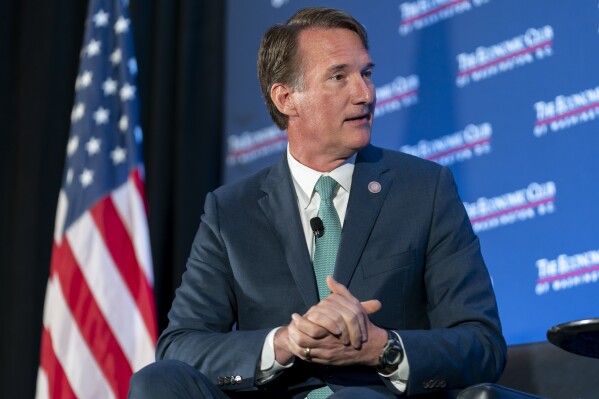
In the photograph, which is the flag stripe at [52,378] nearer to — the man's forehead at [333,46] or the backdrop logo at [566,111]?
the man's forehead at [333,46]

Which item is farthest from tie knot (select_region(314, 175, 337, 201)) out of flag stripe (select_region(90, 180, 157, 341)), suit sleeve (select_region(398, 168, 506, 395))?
flag stripe (select_region(90, 180, 157, 341))

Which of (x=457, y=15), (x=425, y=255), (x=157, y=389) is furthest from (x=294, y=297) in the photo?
(x=457, y=15)

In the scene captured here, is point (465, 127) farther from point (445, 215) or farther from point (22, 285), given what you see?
point (22, 285)

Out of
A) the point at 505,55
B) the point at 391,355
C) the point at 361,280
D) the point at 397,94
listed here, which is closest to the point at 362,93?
the point at 361,280

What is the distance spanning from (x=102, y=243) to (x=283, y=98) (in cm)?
118

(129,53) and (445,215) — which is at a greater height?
(129,53)

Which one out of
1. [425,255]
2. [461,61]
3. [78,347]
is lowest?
[78,347]

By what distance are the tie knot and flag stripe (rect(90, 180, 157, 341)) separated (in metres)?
1.21

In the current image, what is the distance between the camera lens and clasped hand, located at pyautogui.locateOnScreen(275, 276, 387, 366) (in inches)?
77.3

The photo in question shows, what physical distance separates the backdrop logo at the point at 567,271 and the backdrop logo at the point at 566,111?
39 cm

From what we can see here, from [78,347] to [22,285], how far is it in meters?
0.70

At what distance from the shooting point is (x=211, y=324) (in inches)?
92.0

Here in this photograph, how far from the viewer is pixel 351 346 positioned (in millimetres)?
1999

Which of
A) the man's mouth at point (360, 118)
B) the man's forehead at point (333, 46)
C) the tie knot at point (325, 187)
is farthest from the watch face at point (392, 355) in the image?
the man's forehead at point (333, 46)
